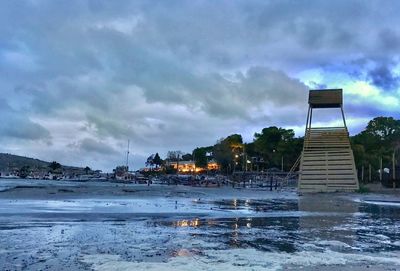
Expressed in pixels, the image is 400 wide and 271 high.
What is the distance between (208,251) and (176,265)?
93.8 inches

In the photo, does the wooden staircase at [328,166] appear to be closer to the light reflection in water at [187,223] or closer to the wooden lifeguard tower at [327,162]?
the wooden lifeguard tower at [327,162]

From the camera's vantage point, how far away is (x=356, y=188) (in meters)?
67.5

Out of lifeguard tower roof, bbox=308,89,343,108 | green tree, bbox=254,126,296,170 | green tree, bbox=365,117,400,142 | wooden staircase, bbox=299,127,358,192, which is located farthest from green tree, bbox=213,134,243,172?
wooden staircase, bbox=299,127,358,192

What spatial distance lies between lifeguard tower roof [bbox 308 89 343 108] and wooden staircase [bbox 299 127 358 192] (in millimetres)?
6295

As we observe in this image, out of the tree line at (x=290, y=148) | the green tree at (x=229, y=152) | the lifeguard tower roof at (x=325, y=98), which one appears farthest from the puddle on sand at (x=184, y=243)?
the green tree at (x=229, y=152)

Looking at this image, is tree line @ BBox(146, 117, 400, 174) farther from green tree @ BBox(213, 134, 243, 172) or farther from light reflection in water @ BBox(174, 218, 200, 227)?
light reflection in water @ BBox(174, 218, 200, 227)

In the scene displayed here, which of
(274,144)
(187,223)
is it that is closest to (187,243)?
(187,223)

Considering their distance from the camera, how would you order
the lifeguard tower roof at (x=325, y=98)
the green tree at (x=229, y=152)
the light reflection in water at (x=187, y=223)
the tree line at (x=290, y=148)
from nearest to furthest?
the light reflection in water at (x=187, y=223), the lifeguard tower roof at (x=325, y=98), the tree line at (x=290, y=148), the green tree at (x=229, y=152)

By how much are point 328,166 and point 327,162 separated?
66cm

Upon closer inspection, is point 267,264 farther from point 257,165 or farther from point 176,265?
point 257,165

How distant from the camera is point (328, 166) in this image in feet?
236

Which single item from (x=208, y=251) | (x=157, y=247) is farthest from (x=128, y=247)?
(x=208, y=251)

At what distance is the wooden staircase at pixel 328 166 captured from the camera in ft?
229

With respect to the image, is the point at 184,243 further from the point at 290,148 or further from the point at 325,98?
the point at 290,148
